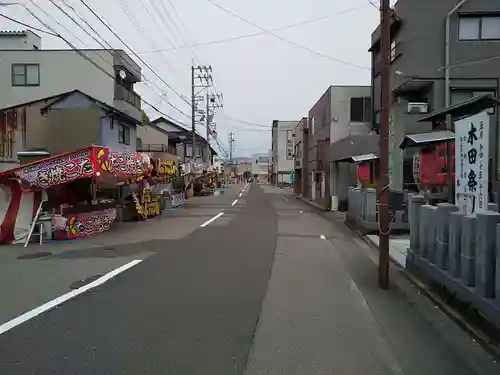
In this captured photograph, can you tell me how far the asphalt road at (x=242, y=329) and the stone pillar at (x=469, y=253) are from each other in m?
0.66

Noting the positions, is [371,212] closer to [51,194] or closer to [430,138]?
[430,138]

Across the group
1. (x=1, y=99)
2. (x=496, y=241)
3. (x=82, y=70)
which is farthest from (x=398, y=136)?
(x=1, y=99)

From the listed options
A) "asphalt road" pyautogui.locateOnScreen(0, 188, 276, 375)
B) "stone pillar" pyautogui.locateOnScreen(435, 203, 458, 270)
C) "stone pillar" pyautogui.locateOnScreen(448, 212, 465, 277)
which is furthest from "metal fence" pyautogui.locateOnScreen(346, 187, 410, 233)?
"asphalt road" pyautogui.locateOnScreen(0, 188, 276, 375)

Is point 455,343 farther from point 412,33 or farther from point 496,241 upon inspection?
point 412,33

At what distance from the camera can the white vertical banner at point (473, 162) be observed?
24.1 ft

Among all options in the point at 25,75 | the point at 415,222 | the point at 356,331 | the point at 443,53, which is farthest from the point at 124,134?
the point at 356,331

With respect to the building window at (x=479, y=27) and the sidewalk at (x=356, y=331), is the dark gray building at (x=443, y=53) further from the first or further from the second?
the sidewalk at (x=356, y=331)

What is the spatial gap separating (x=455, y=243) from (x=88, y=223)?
12620 mm

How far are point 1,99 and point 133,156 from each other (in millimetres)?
A: 21958

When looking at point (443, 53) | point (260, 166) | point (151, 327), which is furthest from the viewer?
point (260, 166)

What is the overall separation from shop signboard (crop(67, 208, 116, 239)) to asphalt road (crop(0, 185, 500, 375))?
6138mm

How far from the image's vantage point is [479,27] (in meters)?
19.7

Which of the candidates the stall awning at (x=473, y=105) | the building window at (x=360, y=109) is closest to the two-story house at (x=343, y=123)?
the building window at (x=360, y=109)

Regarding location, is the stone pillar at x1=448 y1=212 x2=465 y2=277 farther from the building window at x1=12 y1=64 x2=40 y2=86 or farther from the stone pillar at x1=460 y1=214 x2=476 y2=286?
the building window at x1=12 y1=64 x2=40 y2=86
